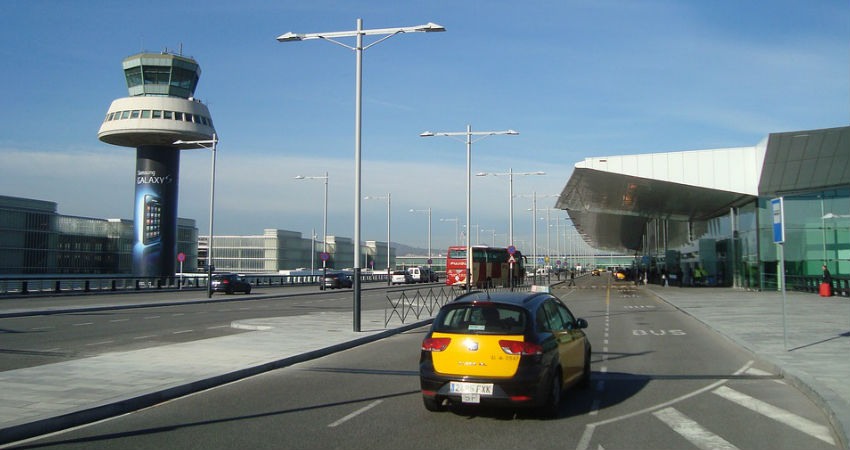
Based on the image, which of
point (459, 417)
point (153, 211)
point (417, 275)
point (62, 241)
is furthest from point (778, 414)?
point (417, 275)

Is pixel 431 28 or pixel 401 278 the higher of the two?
pixel 431 28

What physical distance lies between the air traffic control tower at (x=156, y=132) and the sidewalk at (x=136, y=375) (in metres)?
55.3

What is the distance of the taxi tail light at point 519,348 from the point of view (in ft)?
29.9

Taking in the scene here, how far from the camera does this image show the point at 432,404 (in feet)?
31.7

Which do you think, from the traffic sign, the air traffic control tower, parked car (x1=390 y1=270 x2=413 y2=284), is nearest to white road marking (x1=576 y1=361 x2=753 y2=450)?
the traffic sign

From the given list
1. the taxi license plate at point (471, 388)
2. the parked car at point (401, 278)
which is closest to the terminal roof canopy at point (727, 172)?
the parked car at point (401, 278)

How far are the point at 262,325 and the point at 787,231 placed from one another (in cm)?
3784

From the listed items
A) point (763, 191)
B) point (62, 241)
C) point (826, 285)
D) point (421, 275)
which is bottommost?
point (826, 285)

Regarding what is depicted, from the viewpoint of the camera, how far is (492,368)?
9.11 metres

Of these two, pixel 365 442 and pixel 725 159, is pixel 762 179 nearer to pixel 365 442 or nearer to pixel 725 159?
pixel 725 159

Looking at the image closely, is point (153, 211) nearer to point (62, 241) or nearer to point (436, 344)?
point (62, 241)

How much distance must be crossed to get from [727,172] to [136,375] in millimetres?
43632

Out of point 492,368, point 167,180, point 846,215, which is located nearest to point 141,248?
point 167,180

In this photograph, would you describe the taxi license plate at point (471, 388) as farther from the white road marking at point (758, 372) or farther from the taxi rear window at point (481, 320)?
the white road marking at point (758, 372)
